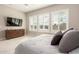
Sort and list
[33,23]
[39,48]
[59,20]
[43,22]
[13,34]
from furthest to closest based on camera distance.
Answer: [13,34] < [33,23] < [43,22] < [59,20] < [39,48]

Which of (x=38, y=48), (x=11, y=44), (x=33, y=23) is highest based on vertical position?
(x=33, y=23)

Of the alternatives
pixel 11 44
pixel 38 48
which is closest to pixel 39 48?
pixel 38 48

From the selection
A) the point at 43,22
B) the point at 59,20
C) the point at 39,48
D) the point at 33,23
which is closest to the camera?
the point at 39,48

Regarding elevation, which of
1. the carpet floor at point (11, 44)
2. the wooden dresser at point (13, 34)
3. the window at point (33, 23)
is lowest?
the carpet floor at point (11, 44)

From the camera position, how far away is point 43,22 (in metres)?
1.43

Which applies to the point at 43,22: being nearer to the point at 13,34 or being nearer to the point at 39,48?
the point at 39,48

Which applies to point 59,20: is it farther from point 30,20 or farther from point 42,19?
point 30,20

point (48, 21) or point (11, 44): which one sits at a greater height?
point (48, 21)

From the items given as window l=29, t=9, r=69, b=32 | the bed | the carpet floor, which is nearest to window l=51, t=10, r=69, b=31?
window l=29, t=9, r=69, b=32

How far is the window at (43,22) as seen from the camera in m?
1.40

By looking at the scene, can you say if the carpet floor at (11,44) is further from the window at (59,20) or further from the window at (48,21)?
the window at (59,20)

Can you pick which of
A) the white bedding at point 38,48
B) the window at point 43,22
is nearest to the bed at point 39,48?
the white bedding at point 38,48

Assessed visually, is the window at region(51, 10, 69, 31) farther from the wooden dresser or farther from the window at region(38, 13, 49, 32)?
the wooden dresser
